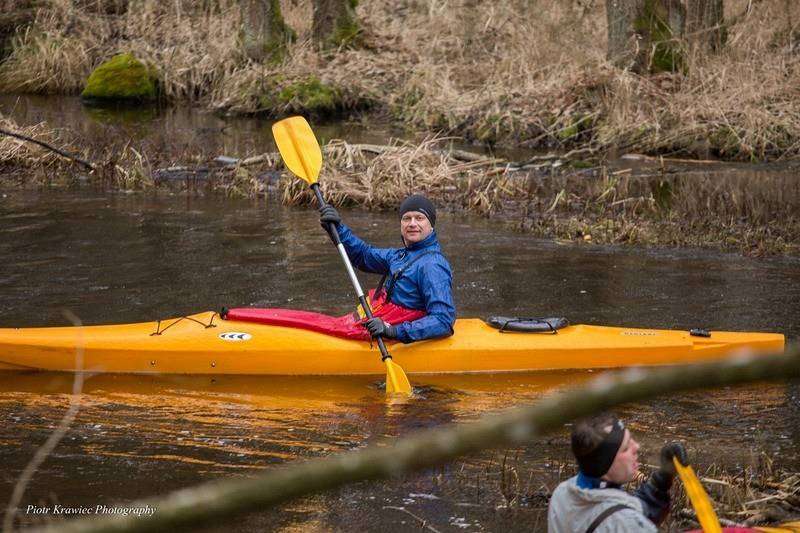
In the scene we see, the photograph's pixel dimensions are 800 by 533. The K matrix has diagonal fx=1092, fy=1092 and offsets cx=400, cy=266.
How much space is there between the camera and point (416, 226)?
643 centimetres

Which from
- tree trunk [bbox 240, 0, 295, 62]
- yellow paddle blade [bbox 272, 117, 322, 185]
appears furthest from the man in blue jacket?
tree trunk [bbox 240, 0, 295, 62]

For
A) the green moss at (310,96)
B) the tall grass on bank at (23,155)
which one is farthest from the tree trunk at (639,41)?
the tall grass on bank at (23,155)

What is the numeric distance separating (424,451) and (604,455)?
73.3 inches

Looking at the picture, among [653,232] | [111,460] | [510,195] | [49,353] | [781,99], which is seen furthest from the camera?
[781,99]

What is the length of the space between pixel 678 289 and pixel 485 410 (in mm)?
2898

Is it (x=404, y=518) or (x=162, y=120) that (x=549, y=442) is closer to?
(x=404, y=518)

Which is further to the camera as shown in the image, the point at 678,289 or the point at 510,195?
the point at 510,195

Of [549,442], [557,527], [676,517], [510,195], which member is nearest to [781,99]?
[510,195]

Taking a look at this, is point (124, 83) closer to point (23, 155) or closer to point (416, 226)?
point (23, 155)

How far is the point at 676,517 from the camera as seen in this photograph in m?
4.23

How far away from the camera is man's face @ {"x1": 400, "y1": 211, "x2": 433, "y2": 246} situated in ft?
21.1

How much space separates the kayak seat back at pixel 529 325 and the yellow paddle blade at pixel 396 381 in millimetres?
759

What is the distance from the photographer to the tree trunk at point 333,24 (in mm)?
18750

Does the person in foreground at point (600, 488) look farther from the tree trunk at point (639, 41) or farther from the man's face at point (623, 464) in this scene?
the tree trunk at point (639, 41)
